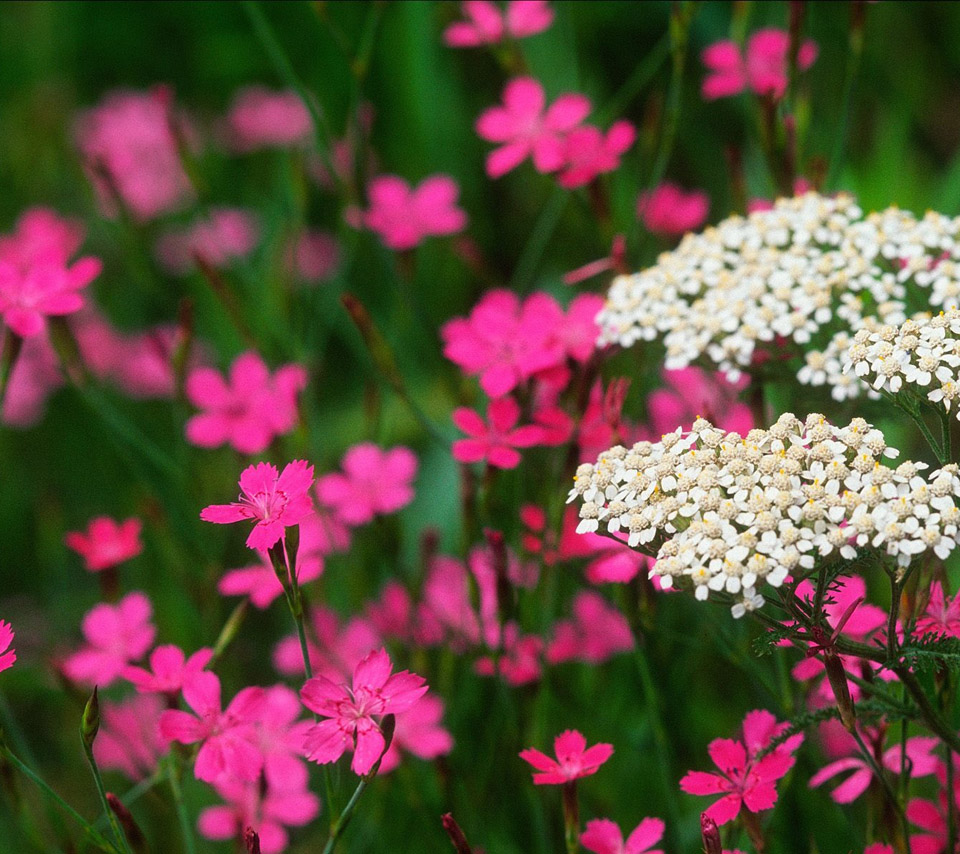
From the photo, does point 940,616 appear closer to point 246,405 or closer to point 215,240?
point 246,405

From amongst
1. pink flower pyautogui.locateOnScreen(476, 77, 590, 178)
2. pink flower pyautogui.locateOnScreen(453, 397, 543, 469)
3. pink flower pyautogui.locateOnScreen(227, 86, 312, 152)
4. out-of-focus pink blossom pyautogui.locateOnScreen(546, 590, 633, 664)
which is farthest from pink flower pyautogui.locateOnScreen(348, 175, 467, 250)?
pink flower pyautogui.locateOnScreen(227, 86, 312, 152)

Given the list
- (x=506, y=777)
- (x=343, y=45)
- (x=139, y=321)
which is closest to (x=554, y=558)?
(x=506, y=777)

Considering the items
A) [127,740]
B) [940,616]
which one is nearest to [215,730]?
[127,740]

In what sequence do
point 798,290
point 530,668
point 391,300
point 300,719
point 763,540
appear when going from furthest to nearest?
point 391,300
point 300,719
point 530,668
point 798,290
point 763,540

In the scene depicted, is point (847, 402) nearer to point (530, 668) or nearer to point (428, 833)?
point (530, 668)

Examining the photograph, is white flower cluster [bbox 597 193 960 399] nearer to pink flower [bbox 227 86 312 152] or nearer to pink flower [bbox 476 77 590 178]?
pink flower [bbox 476 77 590 178]

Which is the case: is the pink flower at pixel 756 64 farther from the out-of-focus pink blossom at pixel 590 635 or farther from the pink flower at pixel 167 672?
the pink flower at pixel 167 672
